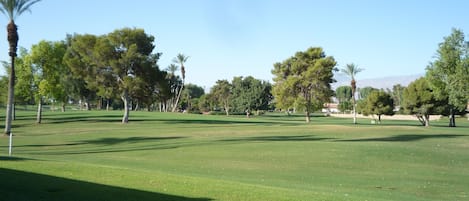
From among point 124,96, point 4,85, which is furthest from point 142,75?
point 4,85

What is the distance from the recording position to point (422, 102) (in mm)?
81312

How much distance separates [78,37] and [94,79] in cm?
603

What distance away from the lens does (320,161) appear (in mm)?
25422

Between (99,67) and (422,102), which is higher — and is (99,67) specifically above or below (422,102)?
above

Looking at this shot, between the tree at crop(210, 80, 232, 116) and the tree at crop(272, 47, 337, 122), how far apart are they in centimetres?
7074

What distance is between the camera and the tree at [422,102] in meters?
80.1

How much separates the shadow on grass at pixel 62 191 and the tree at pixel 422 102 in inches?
2955

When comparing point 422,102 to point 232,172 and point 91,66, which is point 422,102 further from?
point 232,172

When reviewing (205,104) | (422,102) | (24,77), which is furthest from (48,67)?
(205,104)

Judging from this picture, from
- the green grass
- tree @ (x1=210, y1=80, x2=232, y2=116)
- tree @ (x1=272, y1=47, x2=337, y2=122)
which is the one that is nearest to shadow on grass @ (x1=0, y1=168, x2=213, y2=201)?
the green grass

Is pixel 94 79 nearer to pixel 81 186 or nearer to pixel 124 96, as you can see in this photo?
pixel 124 96

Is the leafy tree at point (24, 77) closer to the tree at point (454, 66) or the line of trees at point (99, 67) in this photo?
the line of trees at point (99, 67)

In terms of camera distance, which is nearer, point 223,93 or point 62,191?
point 62,191

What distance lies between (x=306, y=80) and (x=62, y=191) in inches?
2844
